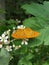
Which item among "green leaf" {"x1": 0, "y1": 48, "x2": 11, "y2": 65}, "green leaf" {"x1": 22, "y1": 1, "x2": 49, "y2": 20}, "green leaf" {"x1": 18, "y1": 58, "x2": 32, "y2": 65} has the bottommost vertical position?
"green leaf" {"x1": 18, "y1": 58, "x2": 32, "y2": 65}

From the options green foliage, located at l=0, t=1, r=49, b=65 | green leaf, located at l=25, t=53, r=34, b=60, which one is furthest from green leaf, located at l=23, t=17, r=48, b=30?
green leaf, located at l=25, t=53, r=34, b=60

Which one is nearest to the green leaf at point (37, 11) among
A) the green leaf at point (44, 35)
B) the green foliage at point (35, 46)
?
the green foliage at point (35, 46)

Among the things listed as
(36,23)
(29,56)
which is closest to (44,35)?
(36,23)

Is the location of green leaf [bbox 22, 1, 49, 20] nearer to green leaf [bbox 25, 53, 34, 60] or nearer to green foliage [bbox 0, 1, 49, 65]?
green foliage [bbox 0, 1, 49, 65]

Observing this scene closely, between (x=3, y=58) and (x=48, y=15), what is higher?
(x=48, y=15)

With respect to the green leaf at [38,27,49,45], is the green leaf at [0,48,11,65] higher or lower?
lower

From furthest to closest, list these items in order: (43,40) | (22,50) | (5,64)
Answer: (22,50)
(5,64)
(43,40)

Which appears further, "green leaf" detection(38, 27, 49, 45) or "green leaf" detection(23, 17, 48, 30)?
"green leaf" detection(23, 17, 48, 30)

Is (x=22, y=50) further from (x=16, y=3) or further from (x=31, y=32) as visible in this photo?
(x=16, y=3)

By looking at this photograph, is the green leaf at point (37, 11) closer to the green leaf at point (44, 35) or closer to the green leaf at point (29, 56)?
the green leaf at point (44, 35)

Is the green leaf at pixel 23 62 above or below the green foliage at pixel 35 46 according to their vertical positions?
below

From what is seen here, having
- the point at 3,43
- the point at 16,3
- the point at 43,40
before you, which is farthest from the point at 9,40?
the point at 16,3
